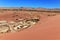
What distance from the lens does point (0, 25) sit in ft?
39.2

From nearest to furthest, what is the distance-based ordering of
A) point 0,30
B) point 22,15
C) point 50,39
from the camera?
point 50,39, point 0,30, point 22,15

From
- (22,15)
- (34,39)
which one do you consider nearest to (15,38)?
(34,39)

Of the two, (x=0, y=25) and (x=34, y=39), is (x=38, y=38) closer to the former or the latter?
(x=34, y=39)

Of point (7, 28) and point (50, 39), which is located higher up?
point (50, 39)

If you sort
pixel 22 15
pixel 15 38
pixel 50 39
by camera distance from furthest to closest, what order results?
pixel 22 15 → pixel 15 38 → pixel 50 39

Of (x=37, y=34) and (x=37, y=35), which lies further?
(x=37, y=34)

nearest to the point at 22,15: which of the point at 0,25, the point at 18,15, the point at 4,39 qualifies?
the point at 18,15

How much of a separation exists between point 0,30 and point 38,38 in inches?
245

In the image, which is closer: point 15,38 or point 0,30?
point 15,38

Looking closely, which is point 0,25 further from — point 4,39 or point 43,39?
point 43,39

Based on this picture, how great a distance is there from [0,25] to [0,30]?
23.8 inches

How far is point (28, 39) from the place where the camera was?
5.92 metres

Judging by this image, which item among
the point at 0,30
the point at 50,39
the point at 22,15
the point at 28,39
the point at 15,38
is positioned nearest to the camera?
the point at 50,39

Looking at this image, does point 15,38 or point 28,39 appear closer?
point 28,39
